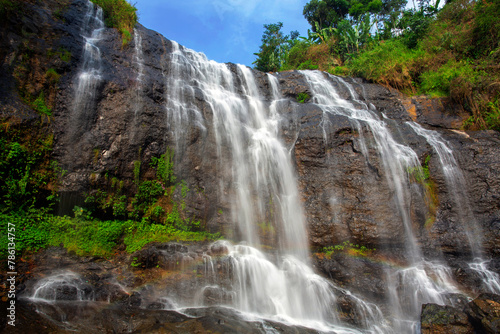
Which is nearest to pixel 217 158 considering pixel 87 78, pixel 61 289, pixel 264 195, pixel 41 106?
pixel 264 195

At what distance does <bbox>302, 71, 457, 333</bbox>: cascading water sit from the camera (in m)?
7.24

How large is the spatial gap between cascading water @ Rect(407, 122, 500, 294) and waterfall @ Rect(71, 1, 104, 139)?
489 inches

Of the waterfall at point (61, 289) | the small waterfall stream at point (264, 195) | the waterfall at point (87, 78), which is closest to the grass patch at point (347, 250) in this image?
the small waterfall stream at point (264, 195)

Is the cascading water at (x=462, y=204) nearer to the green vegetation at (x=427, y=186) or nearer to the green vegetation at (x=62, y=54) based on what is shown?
the green vegetation at (x=427, y=186)

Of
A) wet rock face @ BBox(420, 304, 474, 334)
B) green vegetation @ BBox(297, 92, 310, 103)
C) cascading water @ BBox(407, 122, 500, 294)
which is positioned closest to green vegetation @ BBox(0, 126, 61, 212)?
wet rock face @ BBox(420, 304, 474, 334)

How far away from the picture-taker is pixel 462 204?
9383 millimetres

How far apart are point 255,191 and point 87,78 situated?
23.4 ft

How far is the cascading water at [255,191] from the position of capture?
23.5 feet

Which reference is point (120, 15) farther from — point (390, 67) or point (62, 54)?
point (390, 67)

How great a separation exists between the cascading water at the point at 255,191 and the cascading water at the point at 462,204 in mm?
3588

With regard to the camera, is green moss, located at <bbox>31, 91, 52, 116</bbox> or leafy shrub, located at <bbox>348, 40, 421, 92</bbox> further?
leafy shrub, located at <bbox>348, 40, 421, 92</bbox>

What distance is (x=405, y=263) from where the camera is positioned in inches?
333

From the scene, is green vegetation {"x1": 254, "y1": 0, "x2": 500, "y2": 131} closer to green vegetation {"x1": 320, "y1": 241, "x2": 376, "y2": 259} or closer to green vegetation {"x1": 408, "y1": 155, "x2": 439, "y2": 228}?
green vegetation {"x1": 408, "y1": 155, "x2": 439, "y2": 228}

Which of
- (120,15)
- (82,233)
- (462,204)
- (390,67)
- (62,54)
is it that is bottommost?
(82,233)
